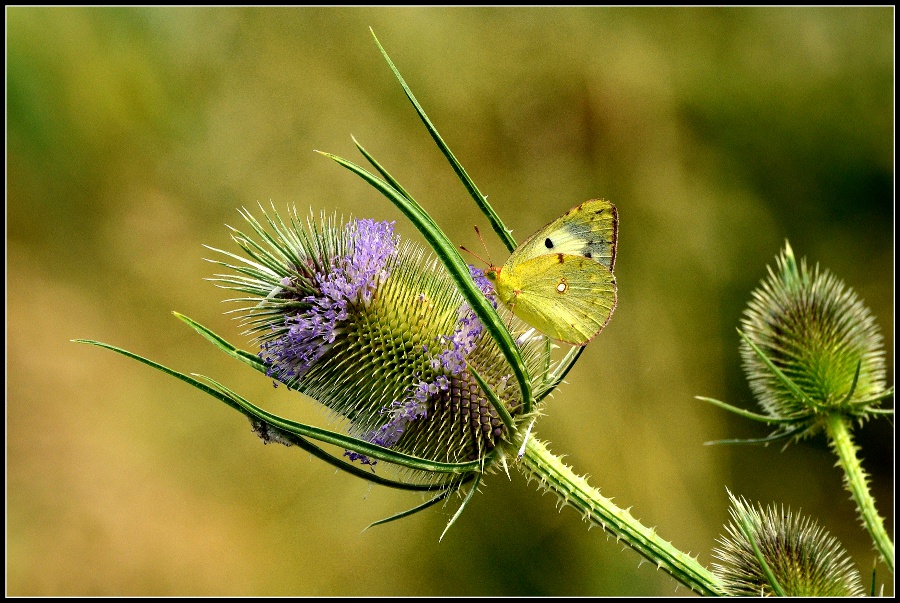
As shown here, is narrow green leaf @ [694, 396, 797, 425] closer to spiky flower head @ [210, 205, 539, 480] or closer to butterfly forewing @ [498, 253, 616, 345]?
butterfly forewing @ [498, 253, 616, 345]

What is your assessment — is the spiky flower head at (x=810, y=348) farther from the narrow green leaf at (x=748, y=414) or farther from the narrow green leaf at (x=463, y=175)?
the narrow green leaf at (x=463, y=175)

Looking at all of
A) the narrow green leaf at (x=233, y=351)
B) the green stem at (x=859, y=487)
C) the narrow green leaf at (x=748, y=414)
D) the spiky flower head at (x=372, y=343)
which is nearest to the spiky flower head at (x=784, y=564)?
the green stem at (x=859, y=487)

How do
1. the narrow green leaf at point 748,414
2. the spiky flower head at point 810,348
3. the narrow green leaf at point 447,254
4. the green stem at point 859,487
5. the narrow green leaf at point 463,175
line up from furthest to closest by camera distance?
the spiky flower head at point 810,348 → the narrow green leaf at point 748,414 → the green stem at point 859,487 → the narrow green leaf at point 463,175 → the narrow green leaf at point 447,254

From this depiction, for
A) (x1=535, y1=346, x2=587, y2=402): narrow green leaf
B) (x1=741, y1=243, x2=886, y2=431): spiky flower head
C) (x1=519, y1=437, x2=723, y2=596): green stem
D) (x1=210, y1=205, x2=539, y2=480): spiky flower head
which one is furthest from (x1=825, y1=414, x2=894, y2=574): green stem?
(x1=210, y1=205, x2=539, y2=480): spiky flower head

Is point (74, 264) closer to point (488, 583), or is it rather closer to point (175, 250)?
point (175, 250)

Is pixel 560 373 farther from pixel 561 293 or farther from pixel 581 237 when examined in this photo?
pixel 581 237
